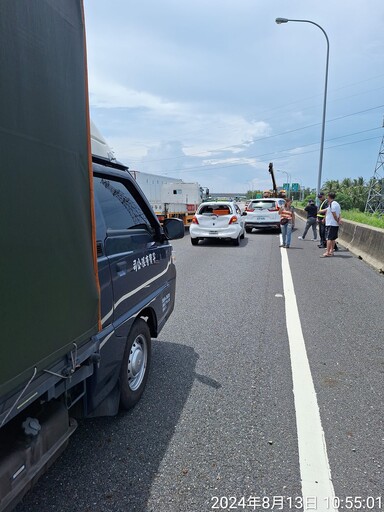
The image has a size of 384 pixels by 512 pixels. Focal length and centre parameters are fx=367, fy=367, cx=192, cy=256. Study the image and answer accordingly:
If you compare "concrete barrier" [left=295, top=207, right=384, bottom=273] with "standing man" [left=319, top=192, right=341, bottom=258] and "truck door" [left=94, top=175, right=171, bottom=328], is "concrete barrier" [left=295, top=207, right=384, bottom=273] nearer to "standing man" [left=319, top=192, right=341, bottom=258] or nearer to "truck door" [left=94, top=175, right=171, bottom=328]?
"standing man" [left=319, top=192, right=341, bottom=258]

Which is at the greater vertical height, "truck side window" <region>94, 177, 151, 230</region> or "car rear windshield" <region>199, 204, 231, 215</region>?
"truck side window" <region>94, 177, 151, 230</region>

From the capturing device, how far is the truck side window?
2732 millimetres

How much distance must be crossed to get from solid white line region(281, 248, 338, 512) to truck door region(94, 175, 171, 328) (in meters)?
1.55

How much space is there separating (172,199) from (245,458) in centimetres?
2243

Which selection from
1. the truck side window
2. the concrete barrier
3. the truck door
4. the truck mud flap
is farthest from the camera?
the concrete barrier

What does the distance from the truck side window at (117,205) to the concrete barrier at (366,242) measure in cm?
748

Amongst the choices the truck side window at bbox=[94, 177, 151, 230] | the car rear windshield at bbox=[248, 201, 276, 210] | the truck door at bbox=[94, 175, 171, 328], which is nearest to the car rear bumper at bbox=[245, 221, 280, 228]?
the car rear windshield at bbox=[248, 201, 276, 210]

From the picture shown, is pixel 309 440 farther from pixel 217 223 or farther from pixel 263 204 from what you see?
pixel 263 204

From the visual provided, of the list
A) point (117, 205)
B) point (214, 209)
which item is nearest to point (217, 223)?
point (214, 209)

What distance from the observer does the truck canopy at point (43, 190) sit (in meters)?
1.44

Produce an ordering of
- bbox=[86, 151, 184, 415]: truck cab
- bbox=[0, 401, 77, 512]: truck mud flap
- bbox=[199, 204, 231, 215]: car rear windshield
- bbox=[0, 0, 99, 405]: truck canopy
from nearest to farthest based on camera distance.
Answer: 1. bbox=[0, 0, 99, 405]: truck canopy
2. bbox=[0, 401, 77, 512]: truck mud flap
3. bbox=[86, 151, 184, 415]: truck cab
4. bbox=[199, 204, 231, 215]: car rear windshield

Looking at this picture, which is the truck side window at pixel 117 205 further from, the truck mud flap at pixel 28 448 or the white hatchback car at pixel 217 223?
the white hatchback car at pixel 217 223

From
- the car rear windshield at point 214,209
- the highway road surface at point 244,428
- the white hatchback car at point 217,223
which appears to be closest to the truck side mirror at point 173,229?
the highway road surface at point 244,428

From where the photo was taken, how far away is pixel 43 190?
167cm
